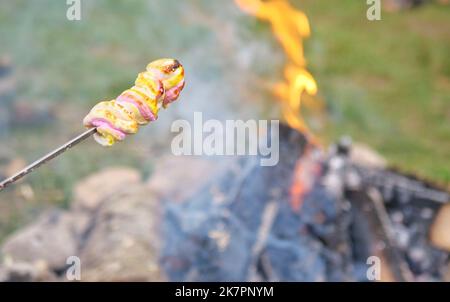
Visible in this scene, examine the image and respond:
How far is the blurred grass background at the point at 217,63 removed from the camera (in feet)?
15.6

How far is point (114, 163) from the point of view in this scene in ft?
14.9

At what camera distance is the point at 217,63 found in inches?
207

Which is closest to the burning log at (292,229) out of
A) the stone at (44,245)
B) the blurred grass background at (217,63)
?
the stone at (44,245)

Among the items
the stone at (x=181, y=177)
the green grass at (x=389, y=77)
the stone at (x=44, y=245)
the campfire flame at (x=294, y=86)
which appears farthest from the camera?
the green grass at (x=389, y=77)

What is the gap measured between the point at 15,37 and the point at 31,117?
100cm

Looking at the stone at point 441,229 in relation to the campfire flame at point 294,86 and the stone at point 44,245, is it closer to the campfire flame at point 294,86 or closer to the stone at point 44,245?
the campfire flame at point 294,86

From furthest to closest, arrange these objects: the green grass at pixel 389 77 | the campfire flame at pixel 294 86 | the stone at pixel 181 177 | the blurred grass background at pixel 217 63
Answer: the green grass at pixel 389 77 → the blurred grass background at pixel 217 63 → the stone at pixel 181 177 → the campfire flame at pixel 294 86

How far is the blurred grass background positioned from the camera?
476 cm

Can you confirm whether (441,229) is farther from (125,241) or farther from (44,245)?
(44,245)

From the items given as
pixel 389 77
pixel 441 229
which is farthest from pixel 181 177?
pixel 389 77

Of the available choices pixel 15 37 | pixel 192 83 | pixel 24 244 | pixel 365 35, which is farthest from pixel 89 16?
pixel 24 244

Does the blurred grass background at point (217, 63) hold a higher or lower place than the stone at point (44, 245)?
higher

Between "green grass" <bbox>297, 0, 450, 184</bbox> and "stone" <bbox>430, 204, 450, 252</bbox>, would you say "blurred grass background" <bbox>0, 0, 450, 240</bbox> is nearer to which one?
"green grass" <bbox>297, 0, 450, 184</bbox>

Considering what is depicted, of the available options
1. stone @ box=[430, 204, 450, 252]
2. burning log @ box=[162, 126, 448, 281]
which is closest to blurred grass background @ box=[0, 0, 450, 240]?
stone @ box=[430, 204, 450, 252]
